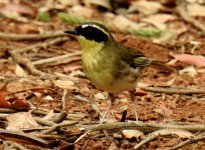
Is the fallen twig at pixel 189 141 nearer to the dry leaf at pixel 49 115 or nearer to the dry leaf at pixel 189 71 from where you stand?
the dry leaf at pixel 49 115

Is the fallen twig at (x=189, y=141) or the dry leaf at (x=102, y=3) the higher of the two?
the dry leaf at (x=102, y=3)

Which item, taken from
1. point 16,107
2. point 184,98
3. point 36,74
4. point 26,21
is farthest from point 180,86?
point 26,21

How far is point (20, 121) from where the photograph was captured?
5.55 metres

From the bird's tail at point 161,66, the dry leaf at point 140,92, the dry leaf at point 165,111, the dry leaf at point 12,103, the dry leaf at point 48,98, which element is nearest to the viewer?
the dry leaf at point 12,103

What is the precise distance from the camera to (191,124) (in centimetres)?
578

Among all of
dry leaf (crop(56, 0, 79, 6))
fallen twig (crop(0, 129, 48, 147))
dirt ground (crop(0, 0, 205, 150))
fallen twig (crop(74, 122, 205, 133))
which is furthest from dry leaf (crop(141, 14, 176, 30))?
fallen twig (crop(0, 129, 48, 147))

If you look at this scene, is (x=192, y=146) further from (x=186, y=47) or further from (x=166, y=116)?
(x=186, y=47)

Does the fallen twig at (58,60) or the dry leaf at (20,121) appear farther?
the fallen twig at (58,60)

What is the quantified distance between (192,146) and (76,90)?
184 cm

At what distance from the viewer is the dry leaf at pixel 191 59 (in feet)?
25.7

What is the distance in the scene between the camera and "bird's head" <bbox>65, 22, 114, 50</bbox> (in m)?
5.71

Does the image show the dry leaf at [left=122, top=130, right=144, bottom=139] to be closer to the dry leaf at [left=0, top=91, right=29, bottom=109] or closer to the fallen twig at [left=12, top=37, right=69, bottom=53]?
the dry leaf at [left=0, top=91, right=29, bottom=109]

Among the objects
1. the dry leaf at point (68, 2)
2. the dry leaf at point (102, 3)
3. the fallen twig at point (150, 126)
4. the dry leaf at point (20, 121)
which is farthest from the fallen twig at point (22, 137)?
the dry leaf at point (68, 2)

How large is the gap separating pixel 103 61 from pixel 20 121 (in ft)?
2.85
